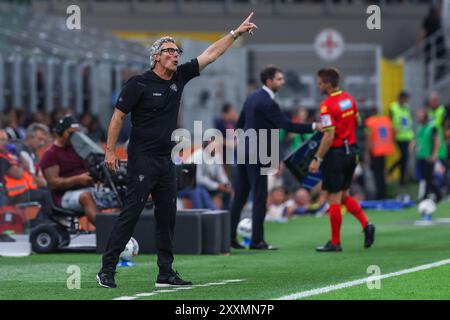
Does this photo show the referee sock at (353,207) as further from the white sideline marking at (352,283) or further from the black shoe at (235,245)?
the white sideline marking at (352,283)

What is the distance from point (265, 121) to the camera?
58.0ft

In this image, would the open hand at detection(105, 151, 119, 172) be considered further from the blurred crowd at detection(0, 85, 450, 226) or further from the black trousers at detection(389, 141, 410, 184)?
the black trousers at detection(389, 141, 410, 184)

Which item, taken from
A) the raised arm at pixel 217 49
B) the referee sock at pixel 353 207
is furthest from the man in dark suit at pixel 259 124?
the raised arm at pixel 217 49

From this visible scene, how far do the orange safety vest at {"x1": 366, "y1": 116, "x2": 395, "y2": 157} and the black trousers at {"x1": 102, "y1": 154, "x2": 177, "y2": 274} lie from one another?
54.9ft

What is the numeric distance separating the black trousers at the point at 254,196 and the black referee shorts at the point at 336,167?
0.79m

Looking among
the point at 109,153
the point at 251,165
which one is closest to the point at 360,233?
the point at 251,165

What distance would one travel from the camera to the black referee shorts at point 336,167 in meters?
17.2

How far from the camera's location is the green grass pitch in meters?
12.1

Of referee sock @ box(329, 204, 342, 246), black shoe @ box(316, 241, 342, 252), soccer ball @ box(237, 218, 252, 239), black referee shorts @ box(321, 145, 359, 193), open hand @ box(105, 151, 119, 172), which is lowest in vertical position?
black shoe @ box(316, 241, 342, 252)

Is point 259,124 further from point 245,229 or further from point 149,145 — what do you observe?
point 149,145

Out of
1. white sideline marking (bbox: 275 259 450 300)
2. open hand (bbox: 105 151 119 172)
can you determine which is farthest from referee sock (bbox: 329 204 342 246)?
open hand (bbox: 105 151 119 172)

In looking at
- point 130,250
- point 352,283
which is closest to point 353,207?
point 130,250
